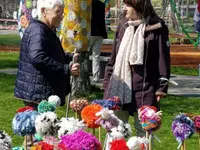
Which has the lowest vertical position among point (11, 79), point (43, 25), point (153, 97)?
point (11, 79)

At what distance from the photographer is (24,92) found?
4.57m

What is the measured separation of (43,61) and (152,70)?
890 mm

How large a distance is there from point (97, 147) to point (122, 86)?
5.83ft

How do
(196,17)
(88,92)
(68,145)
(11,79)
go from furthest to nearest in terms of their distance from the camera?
(11,79)
(196,17)
(88,92)
(68,145)

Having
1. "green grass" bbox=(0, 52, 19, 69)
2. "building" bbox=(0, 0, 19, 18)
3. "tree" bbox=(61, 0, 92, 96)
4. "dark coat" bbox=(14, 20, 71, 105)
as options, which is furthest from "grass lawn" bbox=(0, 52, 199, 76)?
"building" bbox=(0, 0, 19, 18)

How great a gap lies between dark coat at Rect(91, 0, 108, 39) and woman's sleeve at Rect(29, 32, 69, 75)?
5.77 m

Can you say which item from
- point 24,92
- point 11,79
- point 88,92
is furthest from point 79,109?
point 11,79

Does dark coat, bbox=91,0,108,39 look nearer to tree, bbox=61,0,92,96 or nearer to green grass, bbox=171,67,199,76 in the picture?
tree, bbox=61,0,92,96

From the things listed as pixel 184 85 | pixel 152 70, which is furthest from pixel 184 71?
pixel 152 70

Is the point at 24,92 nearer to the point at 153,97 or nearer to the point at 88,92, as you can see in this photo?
the point at 153,97

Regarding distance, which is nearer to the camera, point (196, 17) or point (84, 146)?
point (84, 146)

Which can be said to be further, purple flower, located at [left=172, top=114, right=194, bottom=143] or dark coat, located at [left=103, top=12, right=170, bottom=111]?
dark coat, located at [left=103, top=12, right=170, bottom=111]

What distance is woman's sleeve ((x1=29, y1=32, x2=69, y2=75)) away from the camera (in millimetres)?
4340

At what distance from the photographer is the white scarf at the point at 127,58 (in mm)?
4496
